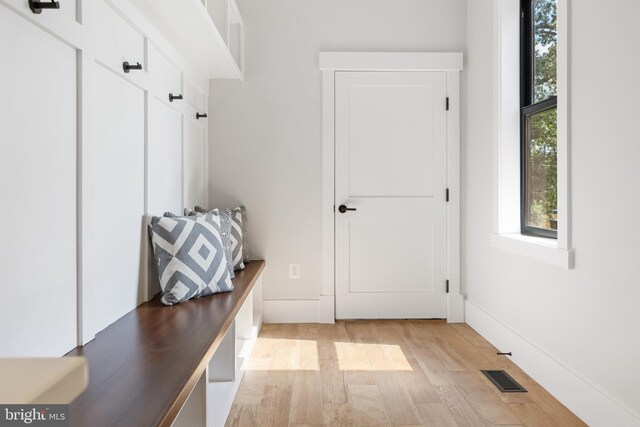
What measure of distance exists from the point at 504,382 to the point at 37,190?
2.17m

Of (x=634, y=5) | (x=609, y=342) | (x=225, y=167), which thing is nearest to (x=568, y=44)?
(x=634, y=5)

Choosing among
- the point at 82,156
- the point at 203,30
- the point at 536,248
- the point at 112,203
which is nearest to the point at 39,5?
the point at 82,156

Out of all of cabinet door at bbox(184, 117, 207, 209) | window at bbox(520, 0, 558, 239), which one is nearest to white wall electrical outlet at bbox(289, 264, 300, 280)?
cabinet door at bbox(184, 117, 207, 209)

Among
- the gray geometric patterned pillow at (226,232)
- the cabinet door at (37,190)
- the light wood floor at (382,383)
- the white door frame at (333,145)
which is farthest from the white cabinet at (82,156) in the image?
the white door frame at (333,145)

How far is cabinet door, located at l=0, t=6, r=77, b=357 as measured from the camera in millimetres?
1163

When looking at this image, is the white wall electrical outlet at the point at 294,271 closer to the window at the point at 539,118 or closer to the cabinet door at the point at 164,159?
the cabinet door at the point at 164,159

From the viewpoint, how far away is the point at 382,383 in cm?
234

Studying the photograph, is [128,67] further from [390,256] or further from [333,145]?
[390,256]

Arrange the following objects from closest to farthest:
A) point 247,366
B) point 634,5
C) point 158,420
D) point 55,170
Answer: point 158,420
point 55,170
point 634,5
point 247,366

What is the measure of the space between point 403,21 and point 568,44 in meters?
1.64

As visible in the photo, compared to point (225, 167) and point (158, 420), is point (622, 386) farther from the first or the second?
point (225, 167)

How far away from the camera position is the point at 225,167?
3482mm

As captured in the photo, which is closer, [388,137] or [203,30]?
[203,30]

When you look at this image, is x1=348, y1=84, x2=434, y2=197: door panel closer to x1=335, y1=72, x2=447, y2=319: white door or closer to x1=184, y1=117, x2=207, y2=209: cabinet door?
x1=335, y1=72, x2=447, y2=319: white door
